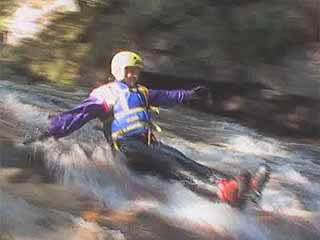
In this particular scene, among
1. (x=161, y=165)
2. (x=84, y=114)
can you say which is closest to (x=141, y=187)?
(x=161, y=165)

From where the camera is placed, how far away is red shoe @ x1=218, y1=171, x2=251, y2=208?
1192 millimetres

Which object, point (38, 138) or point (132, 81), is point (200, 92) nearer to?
point (132, 81)

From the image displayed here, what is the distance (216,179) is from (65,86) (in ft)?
1.22

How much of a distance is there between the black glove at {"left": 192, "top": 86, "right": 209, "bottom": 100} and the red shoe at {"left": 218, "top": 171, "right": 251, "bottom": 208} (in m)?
0.18

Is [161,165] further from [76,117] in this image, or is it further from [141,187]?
[76,117]

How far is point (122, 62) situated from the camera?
4.13ft

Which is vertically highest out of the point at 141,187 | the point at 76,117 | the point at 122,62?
the point at 122,62

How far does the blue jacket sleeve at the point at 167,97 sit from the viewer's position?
4.08 ft

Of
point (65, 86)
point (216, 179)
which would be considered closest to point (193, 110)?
point (216, 179)

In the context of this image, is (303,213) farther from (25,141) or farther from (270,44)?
(25,141)

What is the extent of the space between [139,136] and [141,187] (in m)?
0.10

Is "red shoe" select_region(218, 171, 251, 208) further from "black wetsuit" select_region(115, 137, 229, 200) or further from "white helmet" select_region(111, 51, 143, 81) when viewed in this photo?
"white helmet" select_region(111, 51, 143, 81)

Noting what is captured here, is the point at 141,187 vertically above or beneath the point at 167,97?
beneath

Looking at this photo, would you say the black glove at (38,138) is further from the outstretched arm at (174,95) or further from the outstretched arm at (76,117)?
the outstretched arm at (174,95)
